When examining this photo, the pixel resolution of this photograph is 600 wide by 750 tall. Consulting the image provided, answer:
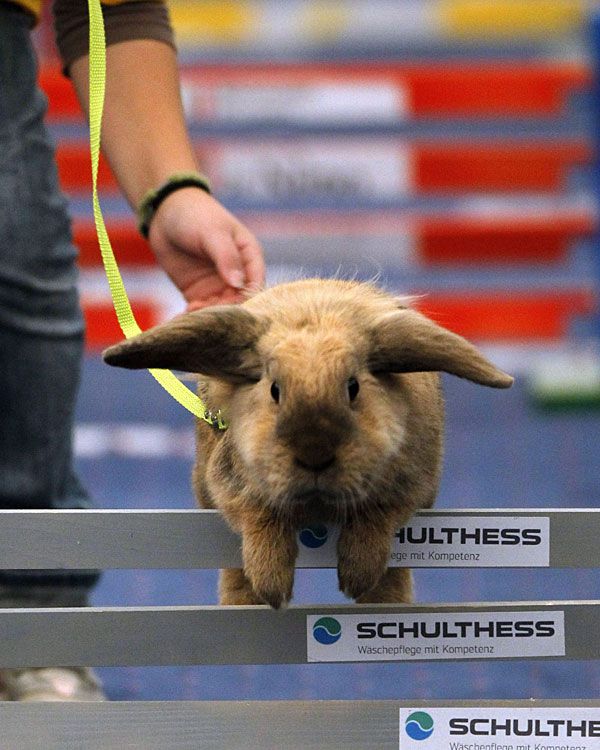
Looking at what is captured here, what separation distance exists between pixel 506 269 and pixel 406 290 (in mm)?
491

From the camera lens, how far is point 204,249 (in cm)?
168

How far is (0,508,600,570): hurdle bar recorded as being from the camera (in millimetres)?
1268

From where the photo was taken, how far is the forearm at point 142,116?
1.75 m

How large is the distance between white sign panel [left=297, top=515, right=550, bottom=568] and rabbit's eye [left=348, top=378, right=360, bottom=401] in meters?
0.16

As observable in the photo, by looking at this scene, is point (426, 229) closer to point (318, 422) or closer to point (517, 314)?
point (517, 314)

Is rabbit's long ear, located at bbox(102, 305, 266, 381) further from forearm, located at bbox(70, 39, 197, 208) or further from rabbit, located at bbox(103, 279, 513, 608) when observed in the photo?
forearm, located at bbox(70, 39, 197, 208)

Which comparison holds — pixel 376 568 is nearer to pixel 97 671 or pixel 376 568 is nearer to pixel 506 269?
pixel 97 671

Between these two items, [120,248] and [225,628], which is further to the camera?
[120,248]

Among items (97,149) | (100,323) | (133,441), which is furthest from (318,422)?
(100,323)

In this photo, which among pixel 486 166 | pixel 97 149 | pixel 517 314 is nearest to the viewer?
pixel 97 149

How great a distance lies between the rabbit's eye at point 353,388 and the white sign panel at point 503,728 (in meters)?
0.31

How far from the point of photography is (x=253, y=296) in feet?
4.68

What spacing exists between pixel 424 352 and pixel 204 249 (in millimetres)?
560

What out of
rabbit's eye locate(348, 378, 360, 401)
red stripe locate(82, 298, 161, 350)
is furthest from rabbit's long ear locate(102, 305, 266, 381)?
red stripe locate(82, 298, 161, 350)
